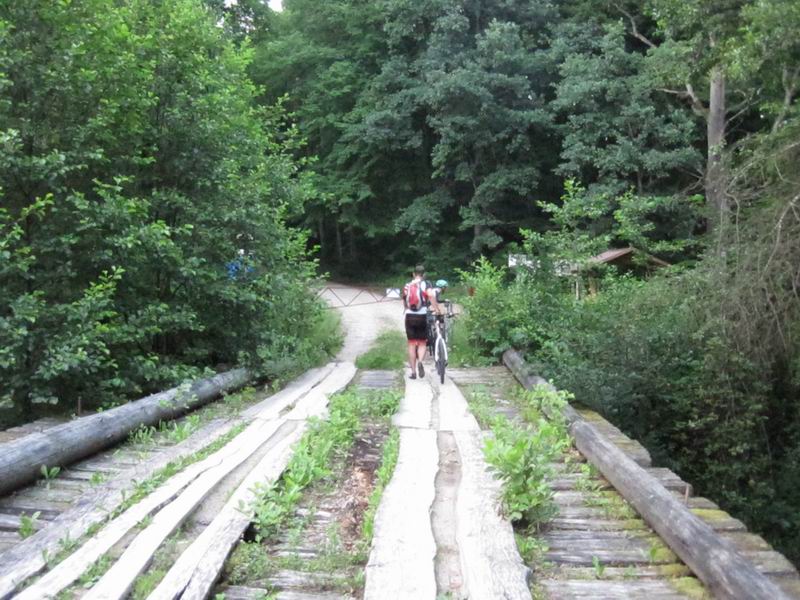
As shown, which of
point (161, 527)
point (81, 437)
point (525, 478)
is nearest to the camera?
point (161, 527)

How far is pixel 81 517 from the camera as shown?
13.0ft

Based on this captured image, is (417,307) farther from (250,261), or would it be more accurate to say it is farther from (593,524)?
(593,524)

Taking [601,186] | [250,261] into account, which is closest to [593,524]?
[250,261]

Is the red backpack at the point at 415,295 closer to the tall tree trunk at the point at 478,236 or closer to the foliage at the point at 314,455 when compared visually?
the foliage at the point at 314,455

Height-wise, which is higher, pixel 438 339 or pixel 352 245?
pixel 352 245

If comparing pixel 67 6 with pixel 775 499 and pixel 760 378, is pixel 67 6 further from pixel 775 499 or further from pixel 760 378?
pixel 775 499

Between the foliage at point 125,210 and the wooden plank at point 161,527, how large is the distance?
2.41 meters

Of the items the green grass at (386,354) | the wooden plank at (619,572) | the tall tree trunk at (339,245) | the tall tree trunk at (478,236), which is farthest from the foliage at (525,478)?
the tall tree trunk at (339,245)

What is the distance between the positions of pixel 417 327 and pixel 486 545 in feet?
21.0

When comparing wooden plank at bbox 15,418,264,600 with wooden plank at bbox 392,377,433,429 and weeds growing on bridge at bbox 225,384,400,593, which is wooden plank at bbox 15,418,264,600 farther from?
wooden plank at bbox 392,377,433,429

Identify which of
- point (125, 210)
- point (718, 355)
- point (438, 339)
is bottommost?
point (718, 355)

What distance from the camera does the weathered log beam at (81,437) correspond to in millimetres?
4684

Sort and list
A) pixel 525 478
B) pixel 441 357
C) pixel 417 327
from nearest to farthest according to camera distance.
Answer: pixel 525 478
pixel 441 357
pixel 417 327

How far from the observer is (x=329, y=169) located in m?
35.7
